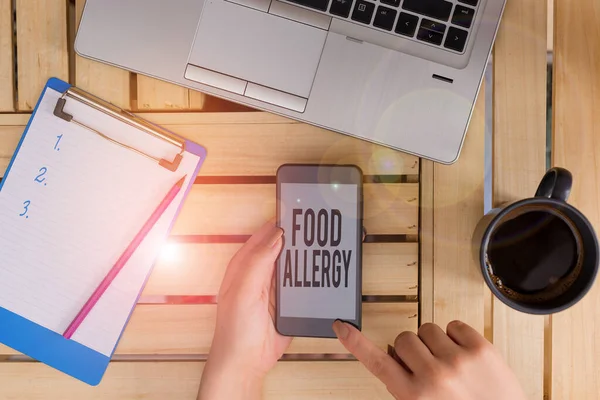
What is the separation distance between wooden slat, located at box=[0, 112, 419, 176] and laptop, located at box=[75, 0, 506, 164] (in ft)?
0.16

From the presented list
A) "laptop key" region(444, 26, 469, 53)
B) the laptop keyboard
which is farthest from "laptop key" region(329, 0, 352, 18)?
"laptop key" region(444, 26, 469, 53)

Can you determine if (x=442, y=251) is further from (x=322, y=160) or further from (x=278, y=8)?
(x=278, y=8)

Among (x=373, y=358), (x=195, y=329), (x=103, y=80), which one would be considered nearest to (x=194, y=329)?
(x=195, y=329)

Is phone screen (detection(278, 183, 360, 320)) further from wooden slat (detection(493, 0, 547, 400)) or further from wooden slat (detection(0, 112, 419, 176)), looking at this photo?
wooden slat (detection(493, 0, 547, 400))

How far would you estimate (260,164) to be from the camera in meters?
0.63

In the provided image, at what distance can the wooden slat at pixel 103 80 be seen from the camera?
2.04ft

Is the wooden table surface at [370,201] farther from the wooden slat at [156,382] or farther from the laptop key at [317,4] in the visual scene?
the laptop key at [317,4]

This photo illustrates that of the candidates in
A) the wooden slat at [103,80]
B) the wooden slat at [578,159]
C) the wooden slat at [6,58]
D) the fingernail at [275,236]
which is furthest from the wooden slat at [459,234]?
the wooden slat at [6,58]

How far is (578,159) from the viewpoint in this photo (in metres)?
0.61

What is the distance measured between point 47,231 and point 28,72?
0.71 feet

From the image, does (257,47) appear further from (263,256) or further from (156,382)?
(156,382)

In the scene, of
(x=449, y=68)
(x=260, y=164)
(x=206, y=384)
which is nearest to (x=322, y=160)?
→ (x=260, y=164)

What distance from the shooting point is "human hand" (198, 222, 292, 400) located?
60cm

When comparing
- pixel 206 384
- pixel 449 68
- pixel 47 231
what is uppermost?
pixel 449 68
